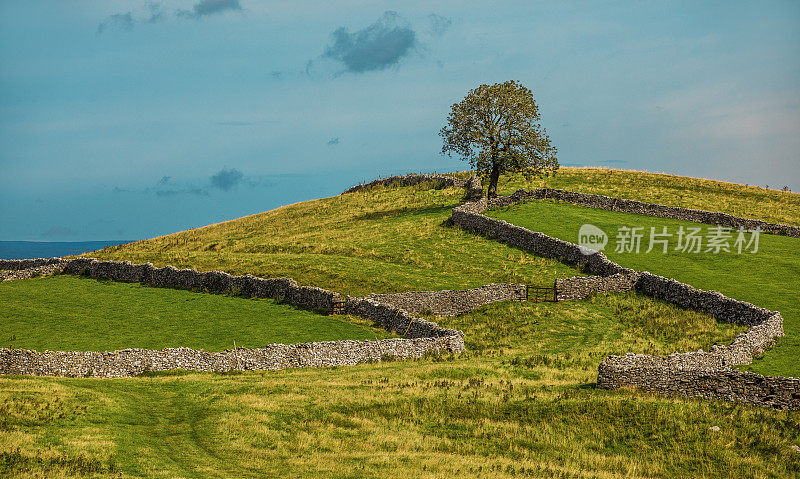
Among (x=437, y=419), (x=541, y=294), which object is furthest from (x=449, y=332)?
(x=541, y=294)

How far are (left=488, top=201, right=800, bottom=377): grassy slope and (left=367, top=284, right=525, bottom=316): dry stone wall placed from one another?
45.6 feet

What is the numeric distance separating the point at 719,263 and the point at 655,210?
1828 centimetres

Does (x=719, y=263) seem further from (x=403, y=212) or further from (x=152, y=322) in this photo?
(x=152, y=322)

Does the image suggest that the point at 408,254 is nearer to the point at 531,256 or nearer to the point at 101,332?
the point at 531,256

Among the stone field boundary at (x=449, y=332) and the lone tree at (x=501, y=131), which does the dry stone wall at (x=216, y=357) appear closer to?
the stone field boundary at (x=449, y=332)

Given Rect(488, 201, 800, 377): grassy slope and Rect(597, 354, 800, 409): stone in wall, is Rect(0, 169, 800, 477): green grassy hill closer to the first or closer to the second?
Rect(597, 354, 800, 409): stone in wall

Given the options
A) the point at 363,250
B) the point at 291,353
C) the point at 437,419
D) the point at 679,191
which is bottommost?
the point at 437,419

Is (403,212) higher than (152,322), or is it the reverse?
(403,212)

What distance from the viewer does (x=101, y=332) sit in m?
37.5

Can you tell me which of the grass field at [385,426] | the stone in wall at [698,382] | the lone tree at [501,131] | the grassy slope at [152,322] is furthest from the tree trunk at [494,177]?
the stone in wall at [698,382]

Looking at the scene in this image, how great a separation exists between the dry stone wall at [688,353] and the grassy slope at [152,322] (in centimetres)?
1494

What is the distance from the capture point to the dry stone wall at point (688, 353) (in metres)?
24.2

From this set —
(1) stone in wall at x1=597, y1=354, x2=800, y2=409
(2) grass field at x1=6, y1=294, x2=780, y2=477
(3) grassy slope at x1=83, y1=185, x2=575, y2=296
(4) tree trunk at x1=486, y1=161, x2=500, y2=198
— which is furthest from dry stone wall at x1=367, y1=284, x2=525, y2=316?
(4) tree trunk at x1=486, y1=161, x2=500, y2=198

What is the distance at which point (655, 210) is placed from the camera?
220 ft
